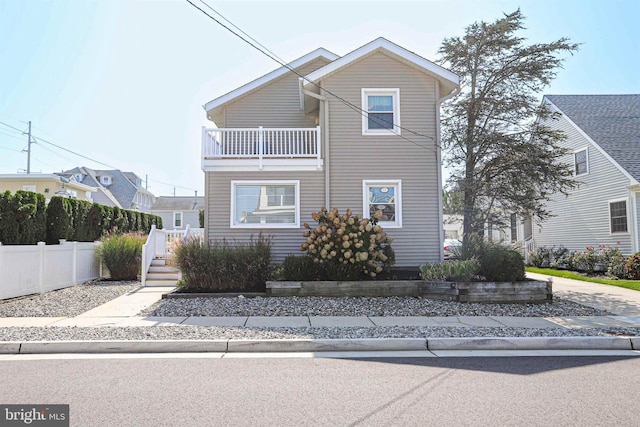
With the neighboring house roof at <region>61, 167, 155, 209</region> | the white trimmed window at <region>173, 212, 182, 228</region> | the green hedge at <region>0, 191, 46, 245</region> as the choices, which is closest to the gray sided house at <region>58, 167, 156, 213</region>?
the neighboring house roof at <region>61, 167, 155, 209</region>

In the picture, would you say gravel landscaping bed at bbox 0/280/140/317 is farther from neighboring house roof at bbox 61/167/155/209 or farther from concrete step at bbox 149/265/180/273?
neighboring house roof at bbox 61/167/155/209

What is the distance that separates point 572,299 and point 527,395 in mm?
7858

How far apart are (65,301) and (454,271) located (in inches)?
369

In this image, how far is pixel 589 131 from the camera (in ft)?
60.4

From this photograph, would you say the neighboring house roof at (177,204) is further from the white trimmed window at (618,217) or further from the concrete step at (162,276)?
the white trimmed window at (618,217)

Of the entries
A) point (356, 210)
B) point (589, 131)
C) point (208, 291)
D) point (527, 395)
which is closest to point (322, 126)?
point (356, 210)

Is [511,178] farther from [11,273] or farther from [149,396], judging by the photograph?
[11,273]

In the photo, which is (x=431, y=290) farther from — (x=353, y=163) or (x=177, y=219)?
(x=177, y=219)

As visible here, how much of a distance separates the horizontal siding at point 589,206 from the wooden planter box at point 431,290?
20.6ft

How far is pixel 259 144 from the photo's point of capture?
13.0m

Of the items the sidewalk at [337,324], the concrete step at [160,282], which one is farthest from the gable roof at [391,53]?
the concrete step at [160,282]

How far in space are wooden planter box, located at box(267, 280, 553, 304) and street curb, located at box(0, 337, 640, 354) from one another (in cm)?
348

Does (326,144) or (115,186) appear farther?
(115,186)

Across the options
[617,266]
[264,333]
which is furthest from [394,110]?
[617,266]
